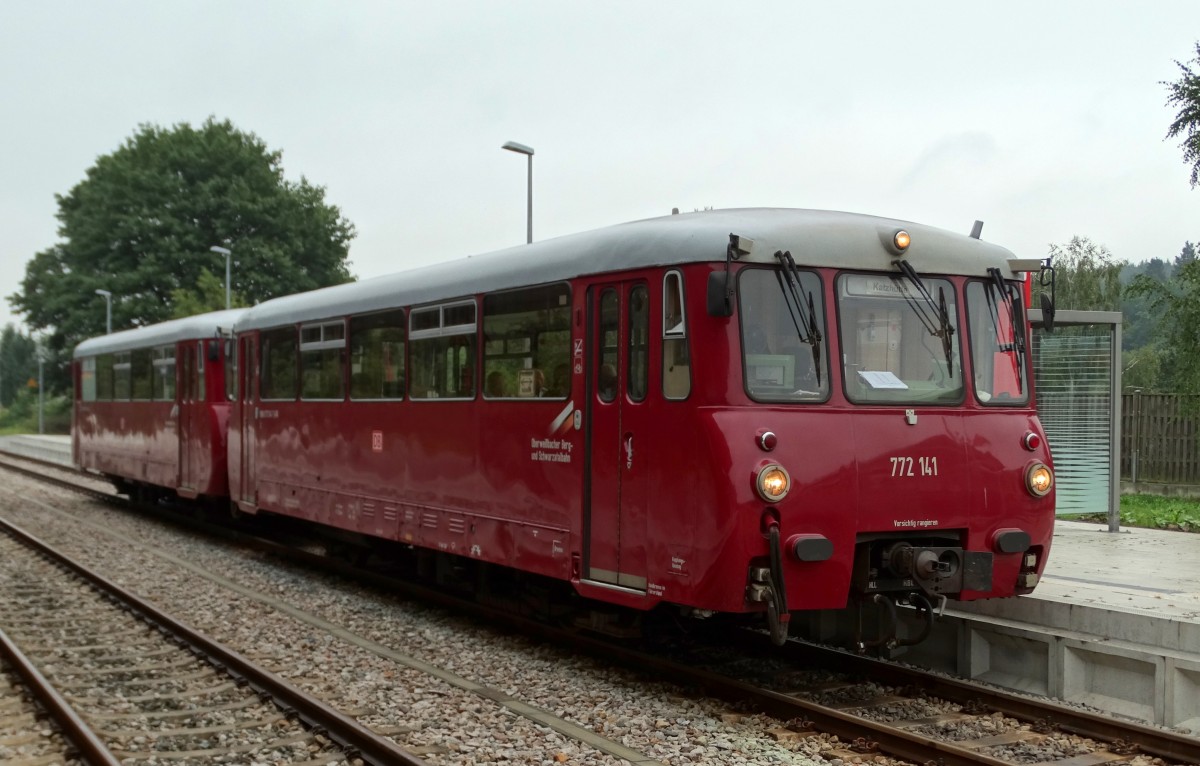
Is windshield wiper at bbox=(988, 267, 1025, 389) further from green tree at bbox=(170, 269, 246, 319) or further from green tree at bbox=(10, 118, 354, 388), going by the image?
green tree at bbox=(10, 118, 354, 388)

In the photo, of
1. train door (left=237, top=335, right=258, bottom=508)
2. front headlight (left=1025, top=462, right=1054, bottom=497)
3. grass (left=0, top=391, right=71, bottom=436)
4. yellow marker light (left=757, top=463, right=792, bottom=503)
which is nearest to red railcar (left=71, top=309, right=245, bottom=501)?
train door (left=237, top=335, right=258, bottom=508)

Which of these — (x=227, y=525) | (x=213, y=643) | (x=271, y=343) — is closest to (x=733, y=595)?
(x=213, y=643)

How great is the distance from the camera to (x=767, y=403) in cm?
744

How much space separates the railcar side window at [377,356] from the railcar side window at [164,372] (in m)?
7.79

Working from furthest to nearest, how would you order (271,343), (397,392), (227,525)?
(227,525) < (271,343) < (397,392)

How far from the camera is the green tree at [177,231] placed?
180 ft

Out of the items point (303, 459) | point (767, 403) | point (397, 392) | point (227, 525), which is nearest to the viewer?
point (767, 403)

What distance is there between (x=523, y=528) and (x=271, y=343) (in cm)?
664

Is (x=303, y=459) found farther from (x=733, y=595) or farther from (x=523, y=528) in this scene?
(x=733, y=595)

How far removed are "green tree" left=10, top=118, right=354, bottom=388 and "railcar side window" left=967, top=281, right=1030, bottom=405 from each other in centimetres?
4893

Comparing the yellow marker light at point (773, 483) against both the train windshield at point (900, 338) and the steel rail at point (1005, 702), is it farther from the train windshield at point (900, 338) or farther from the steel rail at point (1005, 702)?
the steel rail at point (1005, 702)

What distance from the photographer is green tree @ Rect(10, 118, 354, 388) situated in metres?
54.9

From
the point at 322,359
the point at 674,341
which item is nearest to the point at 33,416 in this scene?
the point at 322,359

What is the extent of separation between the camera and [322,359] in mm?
13195
